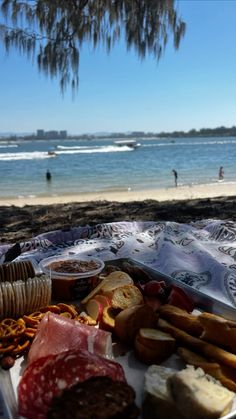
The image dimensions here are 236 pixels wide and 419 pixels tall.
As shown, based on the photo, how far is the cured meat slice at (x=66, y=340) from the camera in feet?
4.21

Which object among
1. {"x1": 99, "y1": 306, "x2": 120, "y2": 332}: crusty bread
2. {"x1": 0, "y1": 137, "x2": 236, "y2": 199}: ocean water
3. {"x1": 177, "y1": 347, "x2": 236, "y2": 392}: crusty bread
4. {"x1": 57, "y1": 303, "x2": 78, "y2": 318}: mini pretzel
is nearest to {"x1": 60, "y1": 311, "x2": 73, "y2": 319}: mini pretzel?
{"x1": 57, "y1": 303, "x2": 78, "y2": 318}: mini pretzel

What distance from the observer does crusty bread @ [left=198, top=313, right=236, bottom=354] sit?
4.33 feet

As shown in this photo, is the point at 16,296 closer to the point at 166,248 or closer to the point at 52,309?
the point at 52,309

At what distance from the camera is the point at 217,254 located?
263cm

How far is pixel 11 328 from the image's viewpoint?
4.68 feet

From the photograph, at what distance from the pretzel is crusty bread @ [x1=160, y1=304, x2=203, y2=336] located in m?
0.49

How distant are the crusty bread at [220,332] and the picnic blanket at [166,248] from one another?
0.62 metres

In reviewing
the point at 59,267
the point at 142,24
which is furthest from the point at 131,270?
the point at 142,24

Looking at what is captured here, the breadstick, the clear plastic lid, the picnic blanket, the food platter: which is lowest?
the picnic blanket

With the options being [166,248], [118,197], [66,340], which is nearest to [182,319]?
[66,340]

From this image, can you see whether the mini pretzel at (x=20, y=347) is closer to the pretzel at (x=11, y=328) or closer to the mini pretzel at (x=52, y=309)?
the pretzel at (x=11, y=328)

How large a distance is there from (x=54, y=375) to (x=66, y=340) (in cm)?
23

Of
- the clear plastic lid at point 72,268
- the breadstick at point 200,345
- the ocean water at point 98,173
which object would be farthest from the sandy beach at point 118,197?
the breadstick at point 200,345

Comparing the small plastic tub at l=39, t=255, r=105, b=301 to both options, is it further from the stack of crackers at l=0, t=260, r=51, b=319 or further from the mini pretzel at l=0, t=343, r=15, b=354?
the mini pretzel at l=0, t=343, r=15, b=354
